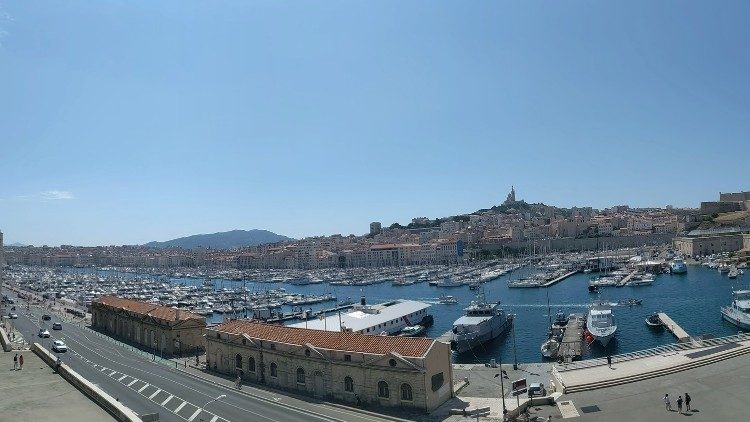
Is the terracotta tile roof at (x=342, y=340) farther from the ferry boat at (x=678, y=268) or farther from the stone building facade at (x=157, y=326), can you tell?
the ferry boat at (x=678, y=268)

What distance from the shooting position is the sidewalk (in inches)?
514

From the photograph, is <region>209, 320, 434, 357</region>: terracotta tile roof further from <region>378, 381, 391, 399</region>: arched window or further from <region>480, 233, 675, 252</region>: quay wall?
<region>480, 233, 675, 252</region>: quay wall

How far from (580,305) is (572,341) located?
23.3 meters

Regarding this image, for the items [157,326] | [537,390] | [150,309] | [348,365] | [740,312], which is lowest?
[740,312]

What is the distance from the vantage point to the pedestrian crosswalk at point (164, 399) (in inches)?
797

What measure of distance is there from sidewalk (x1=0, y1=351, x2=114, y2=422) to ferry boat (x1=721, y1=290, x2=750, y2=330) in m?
41.4

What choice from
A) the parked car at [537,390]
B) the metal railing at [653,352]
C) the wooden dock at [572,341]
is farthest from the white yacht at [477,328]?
the parked car at [537,390]

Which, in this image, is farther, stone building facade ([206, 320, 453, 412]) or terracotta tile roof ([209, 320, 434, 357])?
terracotta tile roof ([209, 320, 434, 357])

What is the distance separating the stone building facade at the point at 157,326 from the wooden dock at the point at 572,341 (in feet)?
72.2

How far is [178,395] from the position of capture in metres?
23.6

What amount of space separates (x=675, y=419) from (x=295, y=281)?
338 ft

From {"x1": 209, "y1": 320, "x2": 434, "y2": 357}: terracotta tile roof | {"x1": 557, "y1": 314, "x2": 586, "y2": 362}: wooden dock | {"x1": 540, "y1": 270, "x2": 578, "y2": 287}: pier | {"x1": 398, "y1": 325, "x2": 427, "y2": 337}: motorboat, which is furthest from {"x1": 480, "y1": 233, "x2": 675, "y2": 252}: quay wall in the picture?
{"x1": 209, "y1": 320, "x2": 434, "y2": 357}: terracotta tile roof

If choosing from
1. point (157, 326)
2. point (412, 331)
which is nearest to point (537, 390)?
point (412, 331)

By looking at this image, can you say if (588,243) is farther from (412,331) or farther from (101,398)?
(101,398)
